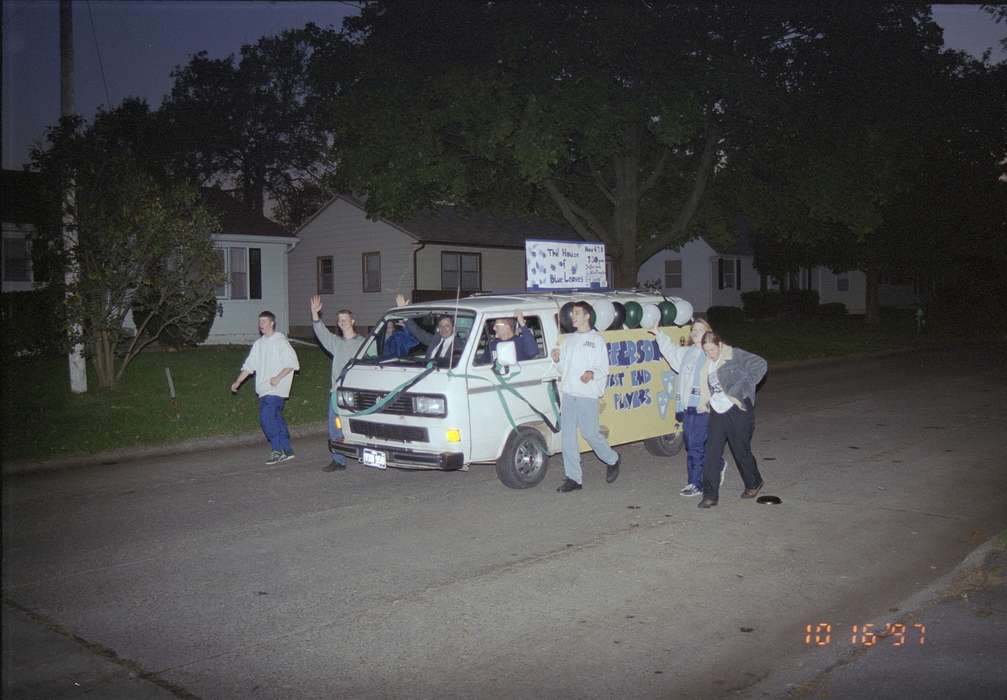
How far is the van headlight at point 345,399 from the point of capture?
30.6 ft

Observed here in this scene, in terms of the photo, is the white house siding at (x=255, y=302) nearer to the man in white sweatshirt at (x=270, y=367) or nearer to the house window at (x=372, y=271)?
the house window at (x=372, y=271)

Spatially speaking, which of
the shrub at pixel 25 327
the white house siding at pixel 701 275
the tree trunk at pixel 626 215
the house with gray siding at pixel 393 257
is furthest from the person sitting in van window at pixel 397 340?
the white house siding at pixel 701 275

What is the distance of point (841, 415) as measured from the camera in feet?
47.2

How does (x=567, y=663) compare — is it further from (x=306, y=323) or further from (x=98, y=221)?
(x=306, y=323)

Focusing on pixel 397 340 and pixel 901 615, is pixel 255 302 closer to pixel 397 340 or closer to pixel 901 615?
pixel 397 340

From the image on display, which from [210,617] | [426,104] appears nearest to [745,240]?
[426,104]

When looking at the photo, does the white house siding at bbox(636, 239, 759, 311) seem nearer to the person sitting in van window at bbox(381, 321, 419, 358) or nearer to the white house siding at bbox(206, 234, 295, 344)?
the white house siding at bbox(206, 234, 295, 344)

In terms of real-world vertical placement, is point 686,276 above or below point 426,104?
below

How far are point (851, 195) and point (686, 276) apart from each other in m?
24.2

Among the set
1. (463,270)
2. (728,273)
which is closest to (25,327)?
(463,270)

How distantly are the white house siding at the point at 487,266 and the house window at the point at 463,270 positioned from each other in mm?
157

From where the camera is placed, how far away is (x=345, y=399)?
30.9 feet

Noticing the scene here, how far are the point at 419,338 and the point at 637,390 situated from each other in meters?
2.46
